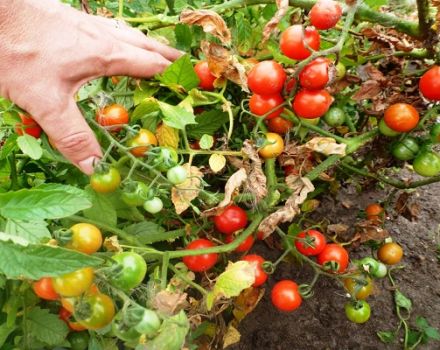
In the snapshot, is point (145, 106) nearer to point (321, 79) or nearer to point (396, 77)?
point (321, 79)

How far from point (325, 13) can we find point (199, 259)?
22.7 inches

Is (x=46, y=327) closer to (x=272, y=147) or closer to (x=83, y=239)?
(x=83, y=239)

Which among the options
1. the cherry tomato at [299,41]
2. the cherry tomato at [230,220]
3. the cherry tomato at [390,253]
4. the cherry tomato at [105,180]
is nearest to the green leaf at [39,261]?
the cherry tomato at [105,180]

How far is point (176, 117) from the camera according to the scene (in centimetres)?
101

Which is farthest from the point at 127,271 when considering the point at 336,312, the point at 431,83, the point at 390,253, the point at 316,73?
the point at 336,312

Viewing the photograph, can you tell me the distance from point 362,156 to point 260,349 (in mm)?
676

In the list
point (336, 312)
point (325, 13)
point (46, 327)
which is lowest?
point (336, 312)

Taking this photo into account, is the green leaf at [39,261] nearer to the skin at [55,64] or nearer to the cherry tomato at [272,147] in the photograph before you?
the skin at [55,64]

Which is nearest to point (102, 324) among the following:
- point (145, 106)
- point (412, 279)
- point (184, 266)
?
point (184, 266)

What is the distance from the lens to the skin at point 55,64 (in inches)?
37.9

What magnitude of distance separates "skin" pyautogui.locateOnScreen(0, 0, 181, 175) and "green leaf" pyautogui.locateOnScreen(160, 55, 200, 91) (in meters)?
0.09

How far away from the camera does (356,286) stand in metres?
1.16

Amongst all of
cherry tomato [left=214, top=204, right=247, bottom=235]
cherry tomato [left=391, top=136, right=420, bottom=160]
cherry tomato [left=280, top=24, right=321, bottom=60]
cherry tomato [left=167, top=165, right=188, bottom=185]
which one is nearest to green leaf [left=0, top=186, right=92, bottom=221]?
cherry tomato [left=167, top=165, right=188, bottom=185]

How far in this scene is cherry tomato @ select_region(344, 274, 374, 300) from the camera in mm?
1150
